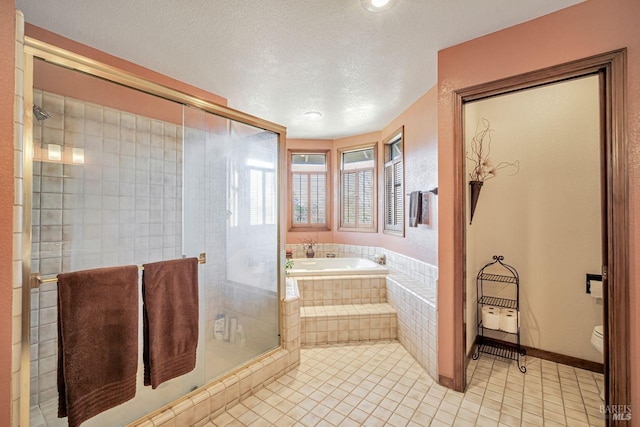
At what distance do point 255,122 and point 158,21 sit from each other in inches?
33.2

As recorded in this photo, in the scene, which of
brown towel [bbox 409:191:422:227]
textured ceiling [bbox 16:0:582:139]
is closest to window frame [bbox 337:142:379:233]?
brown towel [bbox 409:191:422:227]

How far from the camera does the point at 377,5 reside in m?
1.53

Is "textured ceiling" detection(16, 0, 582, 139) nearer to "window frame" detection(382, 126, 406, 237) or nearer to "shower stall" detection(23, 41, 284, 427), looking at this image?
"shower stall" detection(23, 41, 284, 427)

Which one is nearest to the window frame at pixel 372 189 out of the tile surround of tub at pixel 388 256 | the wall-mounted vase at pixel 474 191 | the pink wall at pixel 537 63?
the tile surround of tub at pixel 388 256

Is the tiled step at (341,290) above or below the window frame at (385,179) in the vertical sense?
below

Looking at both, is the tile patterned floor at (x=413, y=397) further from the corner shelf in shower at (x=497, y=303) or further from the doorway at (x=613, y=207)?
the doorway at (x=613, y=207)

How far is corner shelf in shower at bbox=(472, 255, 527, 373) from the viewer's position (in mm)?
2504

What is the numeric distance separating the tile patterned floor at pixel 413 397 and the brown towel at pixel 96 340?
0.70 m

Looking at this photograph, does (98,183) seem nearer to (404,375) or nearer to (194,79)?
(194,79)

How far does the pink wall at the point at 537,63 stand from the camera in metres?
1.41

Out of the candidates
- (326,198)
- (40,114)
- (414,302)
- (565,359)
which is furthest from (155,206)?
(565,359)

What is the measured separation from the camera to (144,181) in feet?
6.30

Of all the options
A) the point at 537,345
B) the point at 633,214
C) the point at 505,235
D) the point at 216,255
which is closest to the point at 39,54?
the point at 216,255

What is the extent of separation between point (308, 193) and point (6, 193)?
11.9ft
